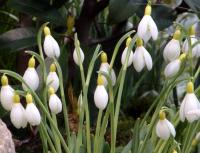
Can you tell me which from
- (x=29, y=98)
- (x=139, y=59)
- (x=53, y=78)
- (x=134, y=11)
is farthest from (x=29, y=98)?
(x=134, y=11)

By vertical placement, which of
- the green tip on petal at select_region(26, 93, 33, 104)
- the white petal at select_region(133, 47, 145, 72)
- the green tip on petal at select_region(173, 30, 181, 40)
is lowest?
the green tip on petal at select_region(26, 93, 33, 104)

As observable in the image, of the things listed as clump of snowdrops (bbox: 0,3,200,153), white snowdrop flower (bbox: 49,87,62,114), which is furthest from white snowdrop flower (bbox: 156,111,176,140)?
white snowdrop flower (bbox: 49,87,62,114)

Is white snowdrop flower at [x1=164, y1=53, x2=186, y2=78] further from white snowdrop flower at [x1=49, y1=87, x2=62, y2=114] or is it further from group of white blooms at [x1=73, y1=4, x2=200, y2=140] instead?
white snowdrop flower at [x1=49, y1=87, x2=62, y2=114]

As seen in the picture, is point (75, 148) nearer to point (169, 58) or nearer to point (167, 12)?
point (169, 58)

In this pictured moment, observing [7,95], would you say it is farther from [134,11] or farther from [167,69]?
[134,11]

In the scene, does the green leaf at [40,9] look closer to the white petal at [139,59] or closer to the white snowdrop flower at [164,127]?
the white petal at [139,59]

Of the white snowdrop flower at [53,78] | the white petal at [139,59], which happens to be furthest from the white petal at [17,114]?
the white petal at [139,59]
